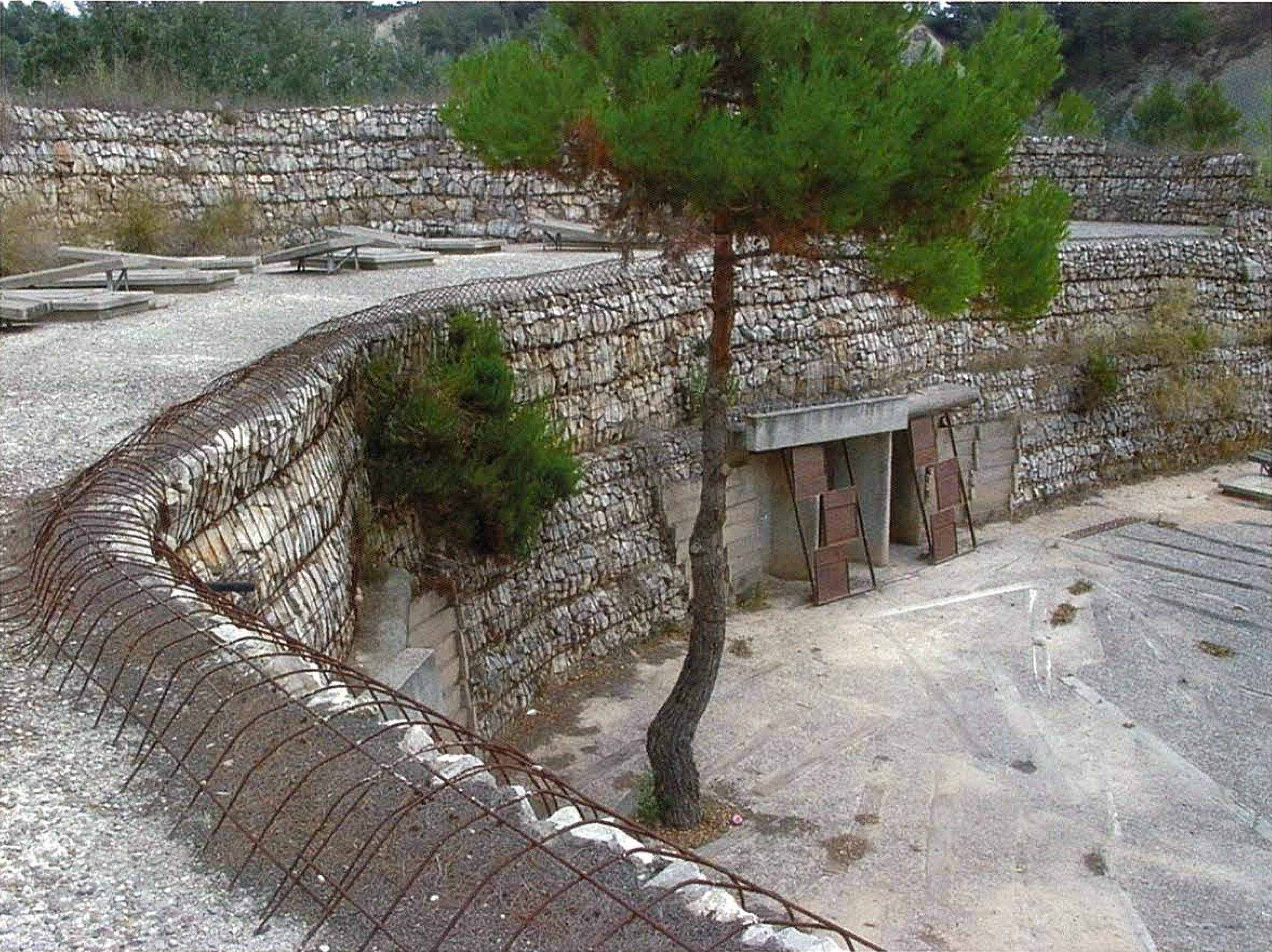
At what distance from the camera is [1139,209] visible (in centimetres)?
2330

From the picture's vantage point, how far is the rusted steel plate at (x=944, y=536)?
14266mm

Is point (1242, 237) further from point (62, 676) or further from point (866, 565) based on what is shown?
point (62, 676)

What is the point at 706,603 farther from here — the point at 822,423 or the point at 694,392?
the point at 822,423

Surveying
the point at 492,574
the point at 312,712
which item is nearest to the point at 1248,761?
the point at 492,574

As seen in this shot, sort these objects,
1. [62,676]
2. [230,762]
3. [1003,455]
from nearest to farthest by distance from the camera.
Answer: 1. [230,762]
2. [62,676]
3. [1003,455]

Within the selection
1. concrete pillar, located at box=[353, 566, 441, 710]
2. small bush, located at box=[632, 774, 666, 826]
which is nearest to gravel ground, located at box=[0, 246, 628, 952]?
concrete pillar, located at box=[353, 566, 441, 710]

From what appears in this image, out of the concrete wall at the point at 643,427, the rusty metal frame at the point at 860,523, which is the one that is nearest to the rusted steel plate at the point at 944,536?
the rusty metal frame at the point at 860,523

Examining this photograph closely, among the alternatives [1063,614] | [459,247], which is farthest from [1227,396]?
[459,247]

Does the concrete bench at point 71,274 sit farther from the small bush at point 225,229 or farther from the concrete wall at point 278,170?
the small bush at point 225,229

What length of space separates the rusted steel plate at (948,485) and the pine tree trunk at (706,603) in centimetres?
645

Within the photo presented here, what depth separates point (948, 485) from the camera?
14.6 metres

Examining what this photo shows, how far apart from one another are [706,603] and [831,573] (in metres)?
4.45

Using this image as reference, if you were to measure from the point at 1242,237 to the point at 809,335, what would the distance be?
10241 millimetres

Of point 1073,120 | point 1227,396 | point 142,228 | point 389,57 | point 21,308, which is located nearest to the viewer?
point 21,308
